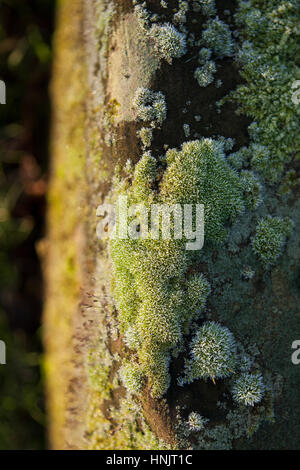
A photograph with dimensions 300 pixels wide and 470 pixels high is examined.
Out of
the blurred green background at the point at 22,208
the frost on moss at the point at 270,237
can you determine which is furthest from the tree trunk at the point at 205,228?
the blurred green background at the point at 22,208

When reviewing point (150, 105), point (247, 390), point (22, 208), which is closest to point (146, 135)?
point (150, 105)

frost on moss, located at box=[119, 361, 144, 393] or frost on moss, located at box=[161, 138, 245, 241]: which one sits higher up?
frost on moss, located at box=[161, 138, 245, 241]

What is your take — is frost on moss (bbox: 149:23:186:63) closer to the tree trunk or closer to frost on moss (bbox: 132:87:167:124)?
the tree trunk

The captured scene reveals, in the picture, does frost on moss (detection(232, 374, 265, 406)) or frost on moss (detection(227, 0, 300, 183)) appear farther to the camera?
frost on moss (detection(227, 0, 300, 183))

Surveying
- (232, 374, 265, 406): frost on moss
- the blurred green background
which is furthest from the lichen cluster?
the blurred green background

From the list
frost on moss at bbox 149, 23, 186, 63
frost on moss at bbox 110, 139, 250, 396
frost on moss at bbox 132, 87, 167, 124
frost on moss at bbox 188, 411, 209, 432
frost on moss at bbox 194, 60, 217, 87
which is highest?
frost on moss at bbox 149, 23, 186, 63

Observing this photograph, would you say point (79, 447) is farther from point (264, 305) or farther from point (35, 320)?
point (264, 305)

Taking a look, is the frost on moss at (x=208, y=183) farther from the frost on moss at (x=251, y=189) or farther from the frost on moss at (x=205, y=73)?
the frost on moss at (x=205, y=73)
